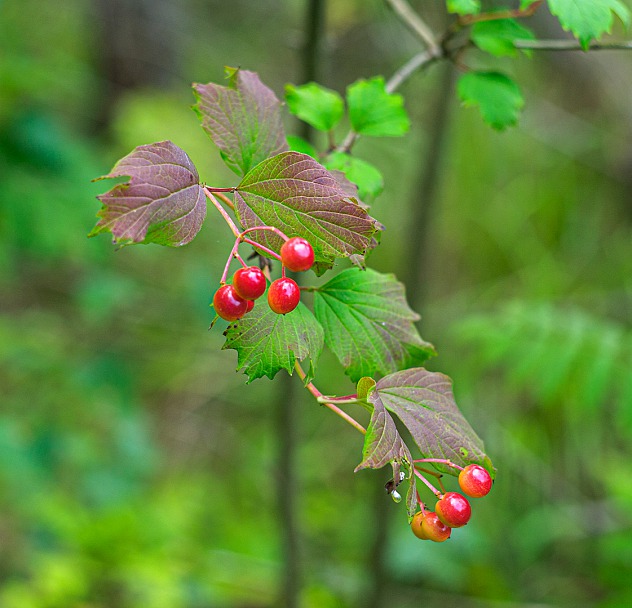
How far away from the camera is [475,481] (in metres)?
0.41

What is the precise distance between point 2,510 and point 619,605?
1565mm

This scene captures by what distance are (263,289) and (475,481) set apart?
0.59 feet

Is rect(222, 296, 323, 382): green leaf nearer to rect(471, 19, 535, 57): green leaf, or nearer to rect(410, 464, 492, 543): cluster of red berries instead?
rect(410, 464, 492, 543): cluster of red berries

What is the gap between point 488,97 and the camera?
2.09ft

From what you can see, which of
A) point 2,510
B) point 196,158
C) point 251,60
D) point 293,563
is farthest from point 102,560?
point 251,60

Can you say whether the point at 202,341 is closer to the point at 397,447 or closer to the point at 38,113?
the point at 38,113

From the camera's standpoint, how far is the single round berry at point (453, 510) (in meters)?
0.40

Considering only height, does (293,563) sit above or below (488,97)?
below

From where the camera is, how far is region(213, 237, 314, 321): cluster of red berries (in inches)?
14.9

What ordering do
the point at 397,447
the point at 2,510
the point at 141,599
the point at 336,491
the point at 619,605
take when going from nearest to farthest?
1. the point at 397,447
2. the point at 619,605
3. the point at 141,599
4. the point at 2,510
5. the point at 336,491

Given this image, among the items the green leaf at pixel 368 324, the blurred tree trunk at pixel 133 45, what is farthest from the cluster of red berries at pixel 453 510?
the blurred tree trunk at pixel 133 45

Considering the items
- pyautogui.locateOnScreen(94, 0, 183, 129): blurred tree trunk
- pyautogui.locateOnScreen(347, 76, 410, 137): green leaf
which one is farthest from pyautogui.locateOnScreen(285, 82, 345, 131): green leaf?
pyautogui.locateOnScreen(94, 0, 183, 129): blurred tree trunk

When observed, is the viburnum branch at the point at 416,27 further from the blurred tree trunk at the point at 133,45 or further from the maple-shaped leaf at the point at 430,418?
the blurred tree trunk at the point at 133,45

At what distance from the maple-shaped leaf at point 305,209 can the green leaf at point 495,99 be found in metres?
0.28
